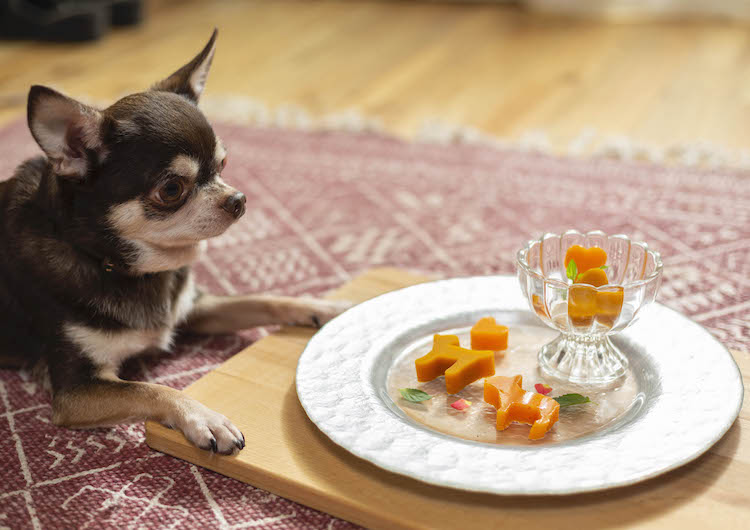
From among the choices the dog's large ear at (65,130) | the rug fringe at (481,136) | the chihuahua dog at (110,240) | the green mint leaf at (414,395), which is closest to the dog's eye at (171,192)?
the chihuahua dog at (110,240)

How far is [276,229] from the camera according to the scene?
2.57 m

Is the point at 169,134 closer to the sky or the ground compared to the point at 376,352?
closer to the sky

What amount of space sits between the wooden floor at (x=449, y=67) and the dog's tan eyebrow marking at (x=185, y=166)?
6.34 feet

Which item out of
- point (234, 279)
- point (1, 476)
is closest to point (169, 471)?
point (1, 476)

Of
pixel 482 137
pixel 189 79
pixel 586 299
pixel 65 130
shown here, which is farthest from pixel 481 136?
pixel 65 130

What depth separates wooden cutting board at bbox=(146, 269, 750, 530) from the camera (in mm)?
1194

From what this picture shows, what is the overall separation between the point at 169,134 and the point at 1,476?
0.66 meters

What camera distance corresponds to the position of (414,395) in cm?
145

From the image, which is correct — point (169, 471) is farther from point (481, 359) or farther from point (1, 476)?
point (481, 359)

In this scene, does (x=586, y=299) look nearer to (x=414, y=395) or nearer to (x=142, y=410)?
(x=414, y=395)

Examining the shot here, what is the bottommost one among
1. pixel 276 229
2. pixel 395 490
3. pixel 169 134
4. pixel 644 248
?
pixel 276 229

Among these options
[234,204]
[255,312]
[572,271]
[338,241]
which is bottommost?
[338,241]

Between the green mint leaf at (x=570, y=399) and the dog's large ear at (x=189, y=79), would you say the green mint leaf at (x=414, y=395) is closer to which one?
the green mint leaf at (x=570, y=399)

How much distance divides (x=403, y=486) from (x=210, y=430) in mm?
344
